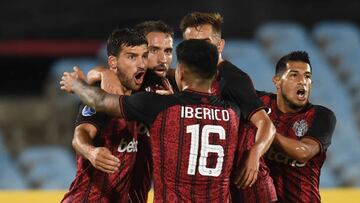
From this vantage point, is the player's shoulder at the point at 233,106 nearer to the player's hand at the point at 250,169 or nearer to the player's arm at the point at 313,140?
the player's hand at the point at 250,169

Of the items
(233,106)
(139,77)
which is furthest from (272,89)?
(233,106)

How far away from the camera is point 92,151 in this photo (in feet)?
13.5

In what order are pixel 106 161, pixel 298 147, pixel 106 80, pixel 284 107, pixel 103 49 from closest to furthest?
pixel 106 161
pixel 106 80
pixel 298 147
pixel 284 107
pixel 103 49

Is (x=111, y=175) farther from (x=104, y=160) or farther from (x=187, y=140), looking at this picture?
(x=187, y=140)

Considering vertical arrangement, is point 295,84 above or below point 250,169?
above

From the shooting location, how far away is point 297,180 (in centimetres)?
480

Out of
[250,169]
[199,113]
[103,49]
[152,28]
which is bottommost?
[250,169]

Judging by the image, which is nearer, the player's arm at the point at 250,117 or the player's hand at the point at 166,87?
the player's arm at the point at 250,117

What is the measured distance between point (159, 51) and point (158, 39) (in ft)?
0.26

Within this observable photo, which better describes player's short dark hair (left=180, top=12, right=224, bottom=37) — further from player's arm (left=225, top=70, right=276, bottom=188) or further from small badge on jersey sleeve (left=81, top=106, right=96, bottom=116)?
small badge on jersey sleeve (left=81, top=106, right=96, bottom=116)

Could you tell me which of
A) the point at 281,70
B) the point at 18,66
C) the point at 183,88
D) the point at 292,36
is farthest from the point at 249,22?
the point at 183,88

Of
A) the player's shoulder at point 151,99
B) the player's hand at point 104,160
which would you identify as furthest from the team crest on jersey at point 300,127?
the player's hand at point 104,160

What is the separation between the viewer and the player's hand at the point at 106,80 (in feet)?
14.6

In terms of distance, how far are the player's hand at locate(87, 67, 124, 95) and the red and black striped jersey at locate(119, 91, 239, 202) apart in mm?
301
